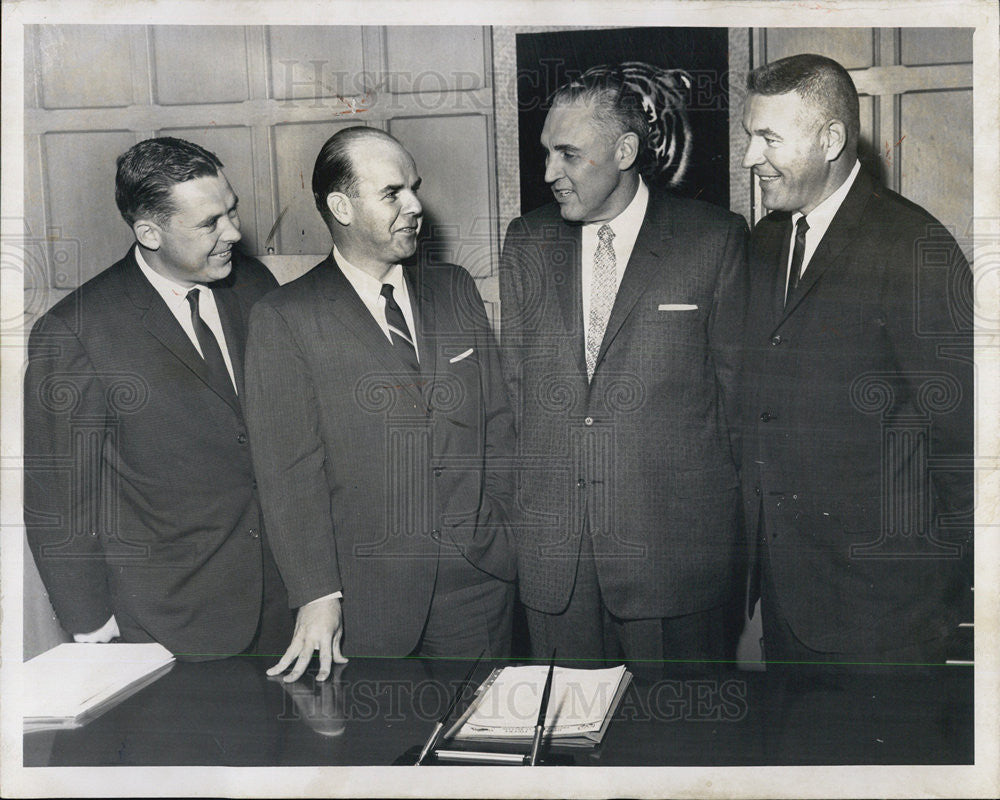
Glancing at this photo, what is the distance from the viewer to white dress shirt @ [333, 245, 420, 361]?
7.54 feet

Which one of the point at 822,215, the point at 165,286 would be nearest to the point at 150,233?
the point at 165,286

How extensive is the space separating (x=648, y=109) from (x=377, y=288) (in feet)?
2.63

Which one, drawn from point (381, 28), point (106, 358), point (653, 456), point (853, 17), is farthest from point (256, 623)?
point (853, 17)

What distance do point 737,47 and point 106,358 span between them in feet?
5.78

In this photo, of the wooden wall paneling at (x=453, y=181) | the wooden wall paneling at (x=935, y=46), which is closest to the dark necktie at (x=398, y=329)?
the wooden wall paneling at (x=453, y=181)

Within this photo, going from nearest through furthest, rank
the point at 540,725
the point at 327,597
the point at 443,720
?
1. the point at 540,725
2. the point at 443,720
3. the point at 327,597

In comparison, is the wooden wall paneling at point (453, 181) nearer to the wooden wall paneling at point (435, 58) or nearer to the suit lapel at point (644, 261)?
the wooden wall paneling at point (435, 58)

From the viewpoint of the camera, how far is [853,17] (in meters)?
2.31

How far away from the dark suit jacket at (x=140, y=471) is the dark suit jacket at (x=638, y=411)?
692mm

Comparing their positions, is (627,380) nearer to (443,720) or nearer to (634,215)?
(634,215)

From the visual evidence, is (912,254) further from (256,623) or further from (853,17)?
(256,623)

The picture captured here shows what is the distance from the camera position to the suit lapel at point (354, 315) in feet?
7.50

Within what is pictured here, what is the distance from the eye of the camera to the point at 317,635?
2.33m

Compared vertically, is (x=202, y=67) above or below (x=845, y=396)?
above
